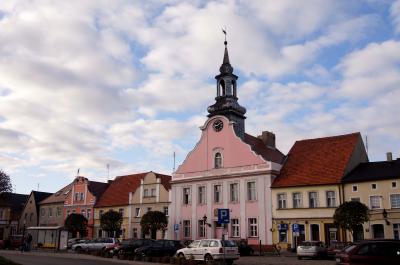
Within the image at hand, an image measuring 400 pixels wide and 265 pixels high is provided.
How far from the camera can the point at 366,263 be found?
61.4ft

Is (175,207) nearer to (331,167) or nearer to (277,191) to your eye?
(277,191)

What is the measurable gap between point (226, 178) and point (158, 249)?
747 inches

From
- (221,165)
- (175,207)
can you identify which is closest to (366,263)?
(221,165)

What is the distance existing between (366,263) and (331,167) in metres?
28.9

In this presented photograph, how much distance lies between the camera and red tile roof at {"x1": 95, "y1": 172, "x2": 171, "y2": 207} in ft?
210

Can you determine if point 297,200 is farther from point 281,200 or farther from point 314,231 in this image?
point 314,231

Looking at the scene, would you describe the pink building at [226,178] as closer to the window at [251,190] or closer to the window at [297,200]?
the window at [251,190]

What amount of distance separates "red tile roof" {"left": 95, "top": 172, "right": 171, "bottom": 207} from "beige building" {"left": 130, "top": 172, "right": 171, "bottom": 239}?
122 centimetres

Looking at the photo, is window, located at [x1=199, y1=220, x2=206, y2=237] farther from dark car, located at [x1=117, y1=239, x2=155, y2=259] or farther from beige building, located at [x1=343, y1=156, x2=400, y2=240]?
beige building, located at [x1=343, y1=156, x2=400, y2=240]

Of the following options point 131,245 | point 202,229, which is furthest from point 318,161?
point 131,245

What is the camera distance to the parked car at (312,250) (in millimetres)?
34719

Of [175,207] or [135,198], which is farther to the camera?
[135,198]

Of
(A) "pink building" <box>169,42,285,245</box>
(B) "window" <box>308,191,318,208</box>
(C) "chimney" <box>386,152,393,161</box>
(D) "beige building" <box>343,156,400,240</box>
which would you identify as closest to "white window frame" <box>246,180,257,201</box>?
(A) "pink building" <box>169,42,285,245</box>

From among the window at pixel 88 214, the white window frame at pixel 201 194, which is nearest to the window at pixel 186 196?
the white window frame at pixel 201 194
